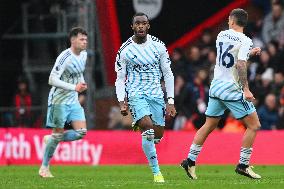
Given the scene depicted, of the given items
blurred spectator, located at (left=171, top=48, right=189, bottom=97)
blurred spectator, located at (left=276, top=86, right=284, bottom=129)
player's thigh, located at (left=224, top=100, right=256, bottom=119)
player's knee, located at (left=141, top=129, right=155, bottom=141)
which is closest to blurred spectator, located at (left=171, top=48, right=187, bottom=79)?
blurred spectator, located at (left=171, top=48, right=189, bottom=97)

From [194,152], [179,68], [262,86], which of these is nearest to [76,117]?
[194,152]

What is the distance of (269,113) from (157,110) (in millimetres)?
8737

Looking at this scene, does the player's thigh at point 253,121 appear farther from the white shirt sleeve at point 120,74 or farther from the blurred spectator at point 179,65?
the blurred spectator at point 179,65

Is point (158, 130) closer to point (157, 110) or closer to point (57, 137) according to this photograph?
point (157, 110)

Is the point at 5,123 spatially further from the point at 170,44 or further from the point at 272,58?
the point at 272,58

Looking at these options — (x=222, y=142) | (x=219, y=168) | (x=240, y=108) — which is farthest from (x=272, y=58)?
(x=240, y=108)

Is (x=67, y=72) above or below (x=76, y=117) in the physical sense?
above

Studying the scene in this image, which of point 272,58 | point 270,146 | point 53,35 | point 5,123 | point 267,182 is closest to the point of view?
point 267,182

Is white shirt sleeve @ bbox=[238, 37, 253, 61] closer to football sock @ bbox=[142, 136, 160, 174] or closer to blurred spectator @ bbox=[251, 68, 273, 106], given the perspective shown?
football sock @ bbox=[142, 136, 160, 174]

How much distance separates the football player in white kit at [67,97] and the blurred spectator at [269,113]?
6275 mm

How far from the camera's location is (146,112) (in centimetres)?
1523

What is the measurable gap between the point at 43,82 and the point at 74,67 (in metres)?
11.6

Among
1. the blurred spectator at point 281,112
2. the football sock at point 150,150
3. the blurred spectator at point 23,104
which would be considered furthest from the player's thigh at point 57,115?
the blurred spectator at point 23,104

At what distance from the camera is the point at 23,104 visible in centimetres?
2712
